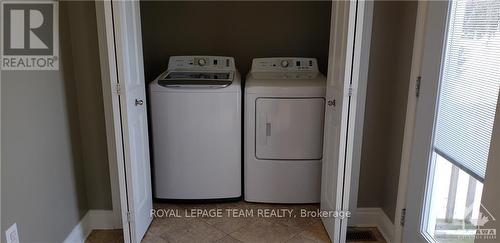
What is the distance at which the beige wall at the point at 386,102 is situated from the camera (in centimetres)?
215

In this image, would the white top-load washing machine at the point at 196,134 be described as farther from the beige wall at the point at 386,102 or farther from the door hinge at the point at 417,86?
the door hinge at the point at 417,86

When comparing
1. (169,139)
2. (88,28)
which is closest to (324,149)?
(169,139)

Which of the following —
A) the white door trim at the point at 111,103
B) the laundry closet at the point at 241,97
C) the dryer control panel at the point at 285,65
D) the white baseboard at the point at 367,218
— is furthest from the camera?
the dryer control panel at the point at 285,65

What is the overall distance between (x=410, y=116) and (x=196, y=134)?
1.37m

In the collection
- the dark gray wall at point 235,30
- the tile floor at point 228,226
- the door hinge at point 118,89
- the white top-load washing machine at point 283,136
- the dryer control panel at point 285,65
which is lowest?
the tile floor at point 228,226

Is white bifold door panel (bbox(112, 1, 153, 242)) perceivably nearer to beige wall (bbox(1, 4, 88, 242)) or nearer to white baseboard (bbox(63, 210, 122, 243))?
white baseboard (bbox(63, 210, 122, 243))

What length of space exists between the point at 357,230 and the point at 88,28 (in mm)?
2070

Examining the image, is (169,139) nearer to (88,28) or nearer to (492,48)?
(88,28)

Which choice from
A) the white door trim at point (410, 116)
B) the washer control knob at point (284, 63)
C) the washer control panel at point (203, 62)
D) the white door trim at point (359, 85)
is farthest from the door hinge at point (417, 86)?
the washer control panel at point (203, 62)

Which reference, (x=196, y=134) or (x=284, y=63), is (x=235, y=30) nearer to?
Answer: (x=284, y=63)

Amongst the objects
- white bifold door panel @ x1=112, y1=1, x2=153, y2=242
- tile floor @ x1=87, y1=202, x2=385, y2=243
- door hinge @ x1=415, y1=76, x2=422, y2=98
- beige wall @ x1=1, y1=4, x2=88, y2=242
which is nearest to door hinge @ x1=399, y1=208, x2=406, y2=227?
tile floor @ x1=87, y1=202, x2=385, y2=243

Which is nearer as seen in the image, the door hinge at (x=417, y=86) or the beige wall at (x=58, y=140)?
the beige wall at (x=58, y=140)

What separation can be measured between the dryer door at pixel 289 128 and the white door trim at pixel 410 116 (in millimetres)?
627

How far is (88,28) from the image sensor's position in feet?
7.16
